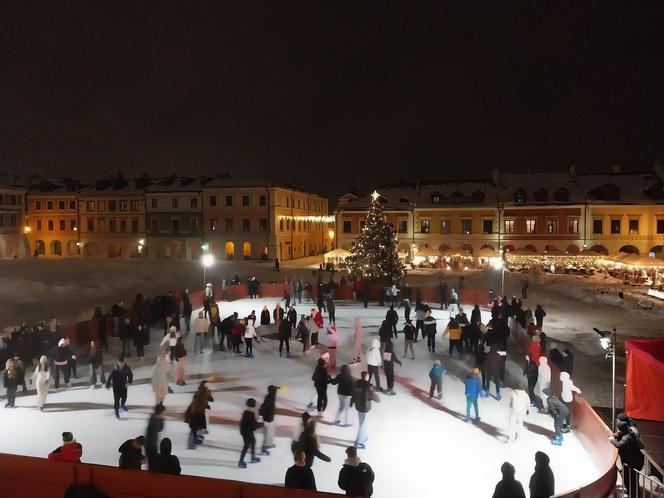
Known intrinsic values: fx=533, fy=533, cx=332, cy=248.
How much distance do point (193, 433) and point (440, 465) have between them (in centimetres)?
426

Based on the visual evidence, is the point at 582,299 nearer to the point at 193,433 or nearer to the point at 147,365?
the point at 147,365

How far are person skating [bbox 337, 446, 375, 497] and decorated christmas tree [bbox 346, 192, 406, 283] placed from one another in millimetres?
23071

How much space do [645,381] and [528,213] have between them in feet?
118

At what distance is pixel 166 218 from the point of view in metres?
52.5

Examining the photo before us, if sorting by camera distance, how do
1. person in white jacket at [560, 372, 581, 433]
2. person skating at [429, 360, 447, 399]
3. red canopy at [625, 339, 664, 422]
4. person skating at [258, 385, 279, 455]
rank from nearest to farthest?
person skating at [258, 385, 279, 455] < person in white jacket at [560, 372, 581, 433] < red canopy at [625, 339, 664, 422] < person skating at [429, 360, 447, 399]

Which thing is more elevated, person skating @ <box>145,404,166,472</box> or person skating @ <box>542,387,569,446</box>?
person skating @ <box>145,404,166,472</box>

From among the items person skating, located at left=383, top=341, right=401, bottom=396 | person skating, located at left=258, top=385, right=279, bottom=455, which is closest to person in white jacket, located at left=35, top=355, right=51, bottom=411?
person skating, located at left=258, top=385, right=279, bottom=455

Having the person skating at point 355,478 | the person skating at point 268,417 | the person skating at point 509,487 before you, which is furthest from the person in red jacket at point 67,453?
the person skating at point 509,487

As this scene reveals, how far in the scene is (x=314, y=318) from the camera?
15.9 metres

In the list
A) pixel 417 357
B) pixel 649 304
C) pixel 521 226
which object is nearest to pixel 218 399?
pixel 417 357

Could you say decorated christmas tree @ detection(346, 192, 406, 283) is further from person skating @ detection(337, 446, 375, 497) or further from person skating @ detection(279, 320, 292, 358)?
person skating @ detection(337, 446, 375, 497)

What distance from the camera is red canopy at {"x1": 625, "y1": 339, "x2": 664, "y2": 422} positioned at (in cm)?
1057

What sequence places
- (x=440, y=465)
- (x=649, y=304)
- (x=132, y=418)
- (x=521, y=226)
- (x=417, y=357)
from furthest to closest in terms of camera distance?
(x=521, y=226), (x=649, y=304), (x=417, y=357), (x=132, y=418), (x=440, y=465)

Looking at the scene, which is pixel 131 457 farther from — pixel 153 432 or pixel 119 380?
pixel 119 380
